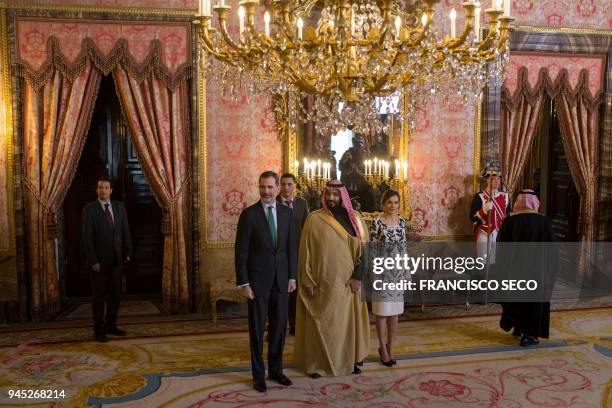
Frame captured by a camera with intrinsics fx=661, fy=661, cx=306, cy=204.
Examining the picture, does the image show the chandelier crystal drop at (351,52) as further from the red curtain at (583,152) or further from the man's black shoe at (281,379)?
the red curtain at (583,152)

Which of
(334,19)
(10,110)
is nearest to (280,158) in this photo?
(10,110)

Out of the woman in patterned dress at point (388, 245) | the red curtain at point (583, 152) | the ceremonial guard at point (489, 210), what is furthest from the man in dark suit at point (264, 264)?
the red curtain at point (583, 152)

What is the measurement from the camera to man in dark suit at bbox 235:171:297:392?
448cm

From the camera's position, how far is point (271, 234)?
4551 millimetres

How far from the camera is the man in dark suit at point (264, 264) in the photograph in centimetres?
448

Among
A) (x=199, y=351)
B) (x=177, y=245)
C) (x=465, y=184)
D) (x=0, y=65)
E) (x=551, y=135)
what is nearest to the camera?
(x=199, y=351)

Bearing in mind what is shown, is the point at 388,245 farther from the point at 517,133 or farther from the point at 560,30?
the point at 560,30

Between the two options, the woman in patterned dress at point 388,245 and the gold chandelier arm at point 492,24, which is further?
the woman in patterned dress at point 388,245

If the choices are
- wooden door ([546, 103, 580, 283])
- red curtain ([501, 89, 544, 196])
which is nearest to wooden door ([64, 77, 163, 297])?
red curtain ([501, 89, 544, 196])

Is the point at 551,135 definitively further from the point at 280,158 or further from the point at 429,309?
the point at 280,158

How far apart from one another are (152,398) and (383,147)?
3.70 metres

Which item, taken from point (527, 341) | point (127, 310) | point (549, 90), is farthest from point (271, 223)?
point (549, 90)

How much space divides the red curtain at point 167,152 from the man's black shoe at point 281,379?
2.24 meters

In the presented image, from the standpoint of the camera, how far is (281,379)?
464cm
